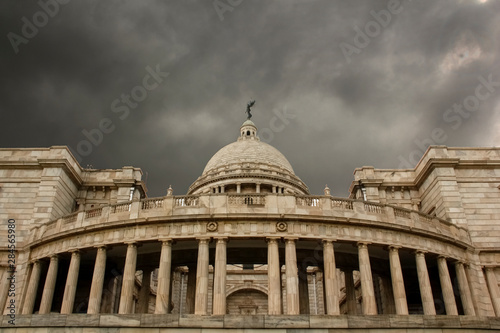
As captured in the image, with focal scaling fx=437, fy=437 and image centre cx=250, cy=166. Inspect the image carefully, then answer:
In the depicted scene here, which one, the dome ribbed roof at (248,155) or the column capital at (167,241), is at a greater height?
the dome ribbed roof at (248,155)

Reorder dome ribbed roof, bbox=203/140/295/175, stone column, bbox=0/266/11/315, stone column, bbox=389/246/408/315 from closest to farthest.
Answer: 1. stone column, bbox=389/246/408/315
2. stone column, bbox=0/266/11/315
3. dome ribbed roof, bbox=203/140/295/175

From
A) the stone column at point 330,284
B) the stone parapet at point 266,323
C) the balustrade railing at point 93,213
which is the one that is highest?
the balustrade railing at point 93,213

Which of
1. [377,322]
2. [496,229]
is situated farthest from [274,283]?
[496,229]

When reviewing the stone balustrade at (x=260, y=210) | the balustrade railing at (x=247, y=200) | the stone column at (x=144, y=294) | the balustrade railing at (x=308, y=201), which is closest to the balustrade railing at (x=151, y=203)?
the stone balustrade at (x=260, y=210)

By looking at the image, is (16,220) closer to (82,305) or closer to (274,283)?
(82,305)

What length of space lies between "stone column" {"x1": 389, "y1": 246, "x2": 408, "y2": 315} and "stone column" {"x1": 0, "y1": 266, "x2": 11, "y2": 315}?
27.7 metres

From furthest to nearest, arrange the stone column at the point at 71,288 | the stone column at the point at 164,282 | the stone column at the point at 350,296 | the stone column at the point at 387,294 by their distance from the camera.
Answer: the stone column at the point at 387,294 < the stone column at the point at 350,296 < the stone column at the point at 71,288 < the stone column at the point at 164,282

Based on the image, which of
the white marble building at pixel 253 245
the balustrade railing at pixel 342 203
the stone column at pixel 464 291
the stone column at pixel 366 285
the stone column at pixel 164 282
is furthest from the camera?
the stone column at pixel 464 291

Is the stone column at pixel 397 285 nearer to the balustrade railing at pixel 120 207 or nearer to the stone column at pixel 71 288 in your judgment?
the balustrade railing at pixel 120 207

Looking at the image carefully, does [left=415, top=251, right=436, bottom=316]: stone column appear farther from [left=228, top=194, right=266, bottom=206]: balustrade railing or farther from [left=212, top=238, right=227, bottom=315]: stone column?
[left=212, top=238, right=227, bottom=315]: stone column

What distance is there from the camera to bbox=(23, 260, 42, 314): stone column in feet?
102

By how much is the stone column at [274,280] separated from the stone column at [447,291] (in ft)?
39.3

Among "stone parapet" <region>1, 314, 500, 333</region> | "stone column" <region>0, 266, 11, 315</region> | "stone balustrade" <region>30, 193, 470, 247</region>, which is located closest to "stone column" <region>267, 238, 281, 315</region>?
"stone balustrade" <region>30, 193, 470, 247</region>

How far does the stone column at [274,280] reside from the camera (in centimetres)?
2588
